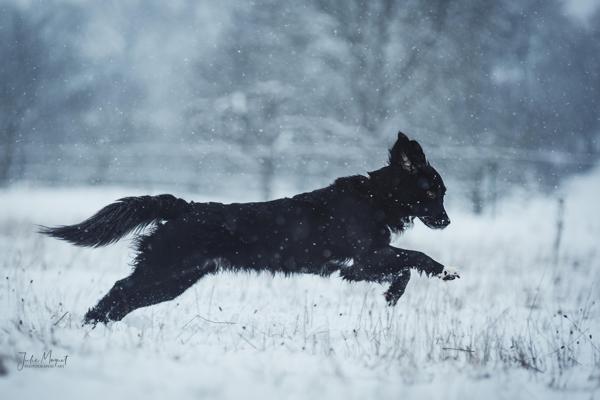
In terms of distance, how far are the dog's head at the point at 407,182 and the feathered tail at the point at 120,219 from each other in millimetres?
1961

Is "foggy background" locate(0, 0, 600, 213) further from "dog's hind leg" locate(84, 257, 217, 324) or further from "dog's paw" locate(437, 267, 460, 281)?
"dog's hind leg" locate(84, 257, 217, 324)

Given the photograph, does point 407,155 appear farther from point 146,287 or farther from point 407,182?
point 146,287

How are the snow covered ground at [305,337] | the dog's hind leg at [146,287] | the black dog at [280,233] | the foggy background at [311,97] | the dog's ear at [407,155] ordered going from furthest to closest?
the foggy background at [311,97], the dog's ear at [407,155], the black dog at [280,233], the dog's hind leg at [146,287], the snow covered ground at [305,337]

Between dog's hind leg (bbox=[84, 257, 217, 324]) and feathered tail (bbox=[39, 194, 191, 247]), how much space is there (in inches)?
14.0

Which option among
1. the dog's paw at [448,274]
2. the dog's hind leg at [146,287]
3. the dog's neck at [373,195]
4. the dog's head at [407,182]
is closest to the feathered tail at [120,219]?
the dog's hind leg at [146,287]

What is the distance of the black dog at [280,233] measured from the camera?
385 cm

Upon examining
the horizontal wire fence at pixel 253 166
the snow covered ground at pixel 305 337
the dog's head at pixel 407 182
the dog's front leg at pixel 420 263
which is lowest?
the snow covered ground at pixel 305 337

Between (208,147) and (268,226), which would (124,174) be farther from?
(268,226)

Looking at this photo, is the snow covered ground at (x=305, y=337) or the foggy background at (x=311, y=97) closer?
the snow covered ground at (x=305, y=337)

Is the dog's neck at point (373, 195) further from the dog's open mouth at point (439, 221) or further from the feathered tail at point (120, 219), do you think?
the feathered tail at point (120, 219)

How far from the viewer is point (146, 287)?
3.80 m

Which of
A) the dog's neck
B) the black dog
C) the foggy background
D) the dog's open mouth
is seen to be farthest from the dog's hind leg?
the foggy background

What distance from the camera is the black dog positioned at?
3.85m

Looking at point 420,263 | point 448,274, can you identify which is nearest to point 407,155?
point 420,263
